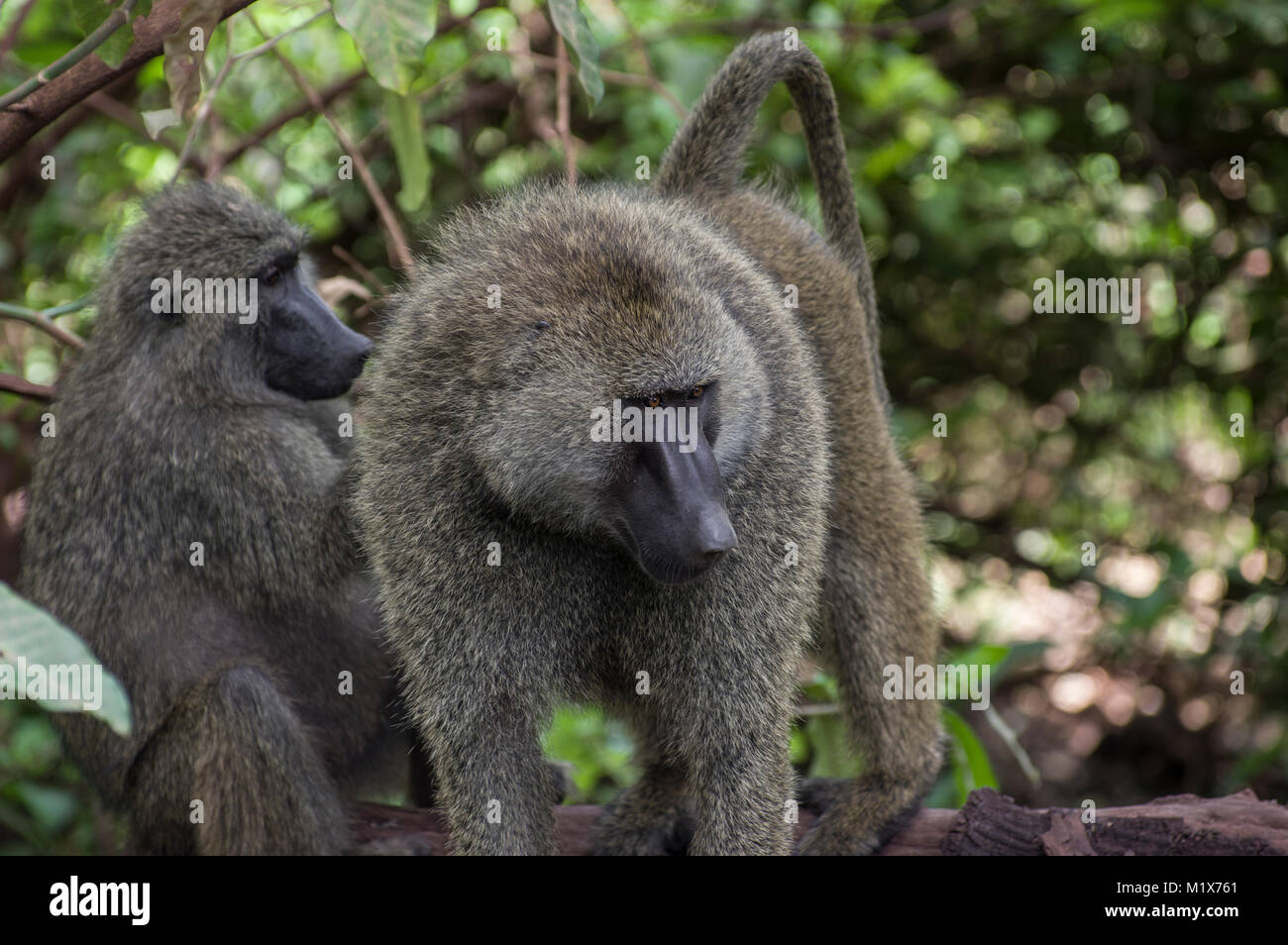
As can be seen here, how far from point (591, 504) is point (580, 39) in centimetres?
116

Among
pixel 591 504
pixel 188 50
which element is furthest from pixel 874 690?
pixel 188 50

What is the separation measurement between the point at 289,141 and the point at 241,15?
1.92ft

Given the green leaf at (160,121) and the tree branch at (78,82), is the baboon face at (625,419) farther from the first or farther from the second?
the green leaf at (160,121)

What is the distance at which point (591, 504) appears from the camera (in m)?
2.71

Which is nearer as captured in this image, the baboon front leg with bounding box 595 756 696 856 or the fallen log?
the fallen log

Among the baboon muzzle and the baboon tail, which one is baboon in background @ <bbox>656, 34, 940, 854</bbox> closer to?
the baboon tail

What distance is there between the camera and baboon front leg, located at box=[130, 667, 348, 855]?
310 centimetres

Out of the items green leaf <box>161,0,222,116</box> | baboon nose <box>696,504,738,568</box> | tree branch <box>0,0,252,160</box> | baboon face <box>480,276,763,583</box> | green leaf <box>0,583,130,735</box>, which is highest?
green leaf <box>161,0,222,116</box>

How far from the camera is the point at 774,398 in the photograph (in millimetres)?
2910

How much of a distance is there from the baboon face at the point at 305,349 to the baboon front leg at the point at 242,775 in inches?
34.1

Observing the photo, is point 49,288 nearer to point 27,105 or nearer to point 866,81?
point 27,105

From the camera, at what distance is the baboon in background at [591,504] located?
8.70 feet

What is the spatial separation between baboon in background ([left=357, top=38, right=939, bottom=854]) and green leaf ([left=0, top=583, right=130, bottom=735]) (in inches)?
44.9

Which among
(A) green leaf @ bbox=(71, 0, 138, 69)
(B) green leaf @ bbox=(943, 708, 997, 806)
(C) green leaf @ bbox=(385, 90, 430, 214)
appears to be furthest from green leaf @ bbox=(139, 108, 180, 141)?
(B) green leaf @ bbox=(943, 708, 997, 806)
